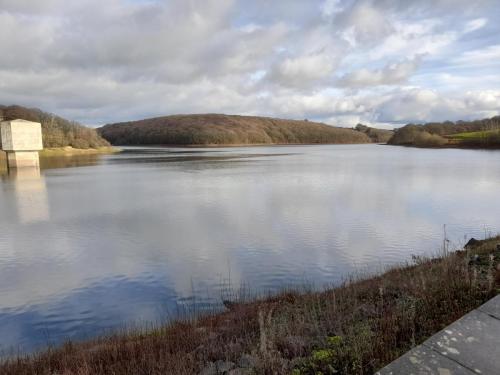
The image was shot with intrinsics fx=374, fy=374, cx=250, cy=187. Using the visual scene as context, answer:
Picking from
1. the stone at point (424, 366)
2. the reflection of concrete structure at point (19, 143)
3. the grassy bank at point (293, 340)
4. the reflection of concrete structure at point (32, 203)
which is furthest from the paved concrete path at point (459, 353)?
the reflection of concrete structure at point (19, 143)

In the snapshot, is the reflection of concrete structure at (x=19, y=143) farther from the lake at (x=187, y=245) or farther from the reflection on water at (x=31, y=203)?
the lake at (x=187, y=245)

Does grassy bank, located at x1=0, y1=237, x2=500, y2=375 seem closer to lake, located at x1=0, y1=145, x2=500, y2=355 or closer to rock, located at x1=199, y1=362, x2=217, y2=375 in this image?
rock, located at x1=199, y1=362, x2=217, y2=375

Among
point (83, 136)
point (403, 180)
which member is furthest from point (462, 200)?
point (83, 136)

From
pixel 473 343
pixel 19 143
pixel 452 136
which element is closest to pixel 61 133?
pixel 19 143

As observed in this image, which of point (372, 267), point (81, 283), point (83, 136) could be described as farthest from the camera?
point (83, 136)

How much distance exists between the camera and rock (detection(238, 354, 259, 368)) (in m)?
3.65

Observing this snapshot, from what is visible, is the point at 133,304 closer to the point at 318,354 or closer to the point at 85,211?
the point at 318,354

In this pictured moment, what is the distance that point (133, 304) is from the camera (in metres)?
7.93

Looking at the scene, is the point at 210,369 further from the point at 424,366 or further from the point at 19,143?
the point at 19,143

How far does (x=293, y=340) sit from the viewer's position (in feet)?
14.1

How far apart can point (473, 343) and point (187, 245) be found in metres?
9.62

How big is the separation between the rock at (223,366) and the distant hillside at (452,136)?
94.2 meters

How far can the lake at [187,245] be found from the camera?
780 cm

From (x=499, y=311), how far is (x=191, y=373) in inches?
122
